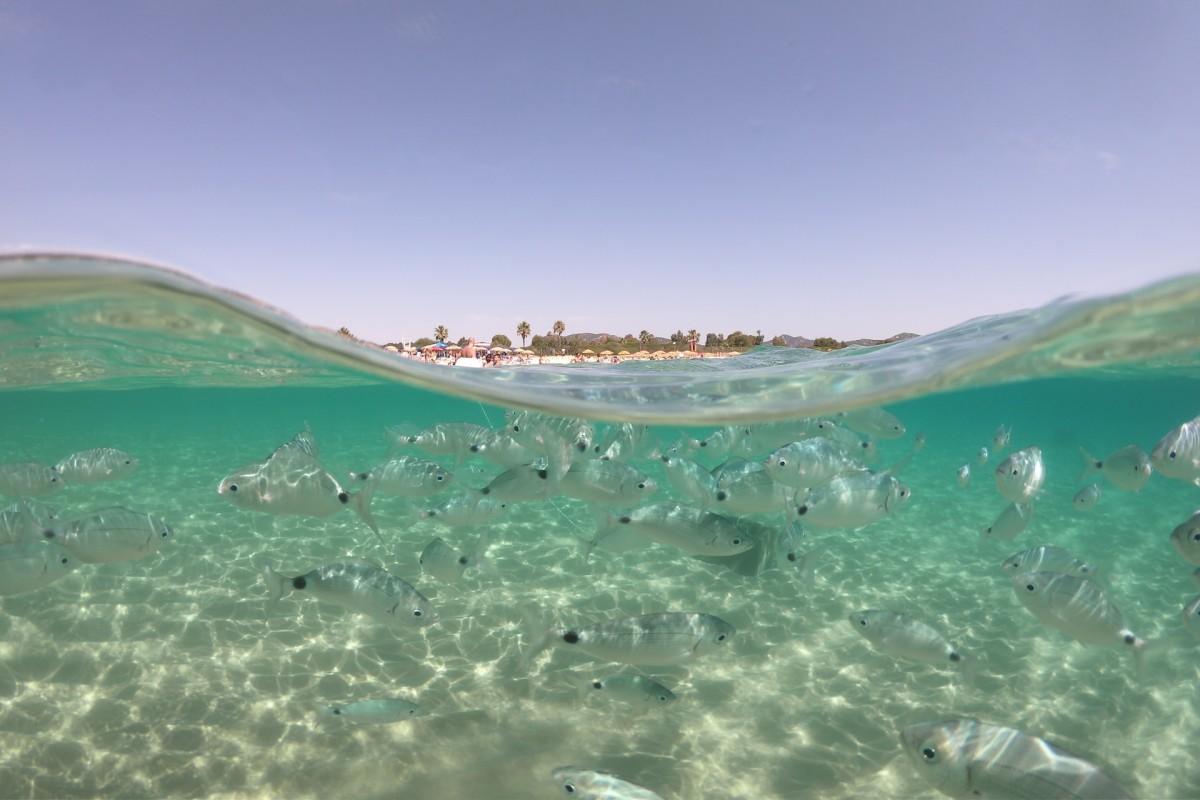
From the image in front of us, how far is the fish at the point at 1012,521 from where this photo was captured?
6961mm

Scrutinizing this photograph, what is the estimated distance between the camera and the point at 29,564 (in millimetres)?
5344

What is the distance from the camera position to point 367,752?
5.85 m

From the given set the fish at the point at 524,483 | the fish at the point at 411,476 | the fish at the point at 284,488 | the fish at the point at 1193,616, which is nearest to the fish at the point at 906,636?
the fish at the point at 1193,616

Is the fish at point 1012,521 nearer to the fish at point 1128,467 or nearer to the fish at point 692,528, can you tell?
the fish at point 1128,467

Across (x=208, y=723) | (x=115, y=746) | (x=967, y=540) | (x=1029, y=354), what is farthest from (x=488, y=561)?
(x=967, y=540)

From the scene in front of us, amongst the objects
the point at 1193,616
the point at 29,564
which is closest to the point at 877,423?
the point at 1193,616

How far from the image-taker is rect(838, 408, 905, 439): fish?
8.21 meters

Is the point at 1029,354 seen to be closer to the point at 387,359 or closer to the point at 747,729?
the point at 747,729

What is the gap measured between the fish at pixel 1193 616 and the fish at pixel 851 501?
2.57 meters

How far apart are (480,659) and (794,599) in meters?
5.07

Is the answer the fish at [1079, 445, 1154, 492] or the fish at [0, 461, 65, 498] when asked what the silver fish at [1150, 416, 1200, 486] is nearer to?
the fish at [1079, 445, 1154, 492]

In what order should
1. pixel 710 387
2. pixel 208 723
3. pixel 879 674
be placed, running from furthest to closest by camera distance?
pixel 710 387
pixel 879 674
pixel 208 723

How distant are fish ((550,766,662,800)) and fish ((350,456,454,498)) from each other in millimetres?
3287

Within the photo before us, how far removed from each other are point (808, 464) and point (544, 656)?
423 cm
